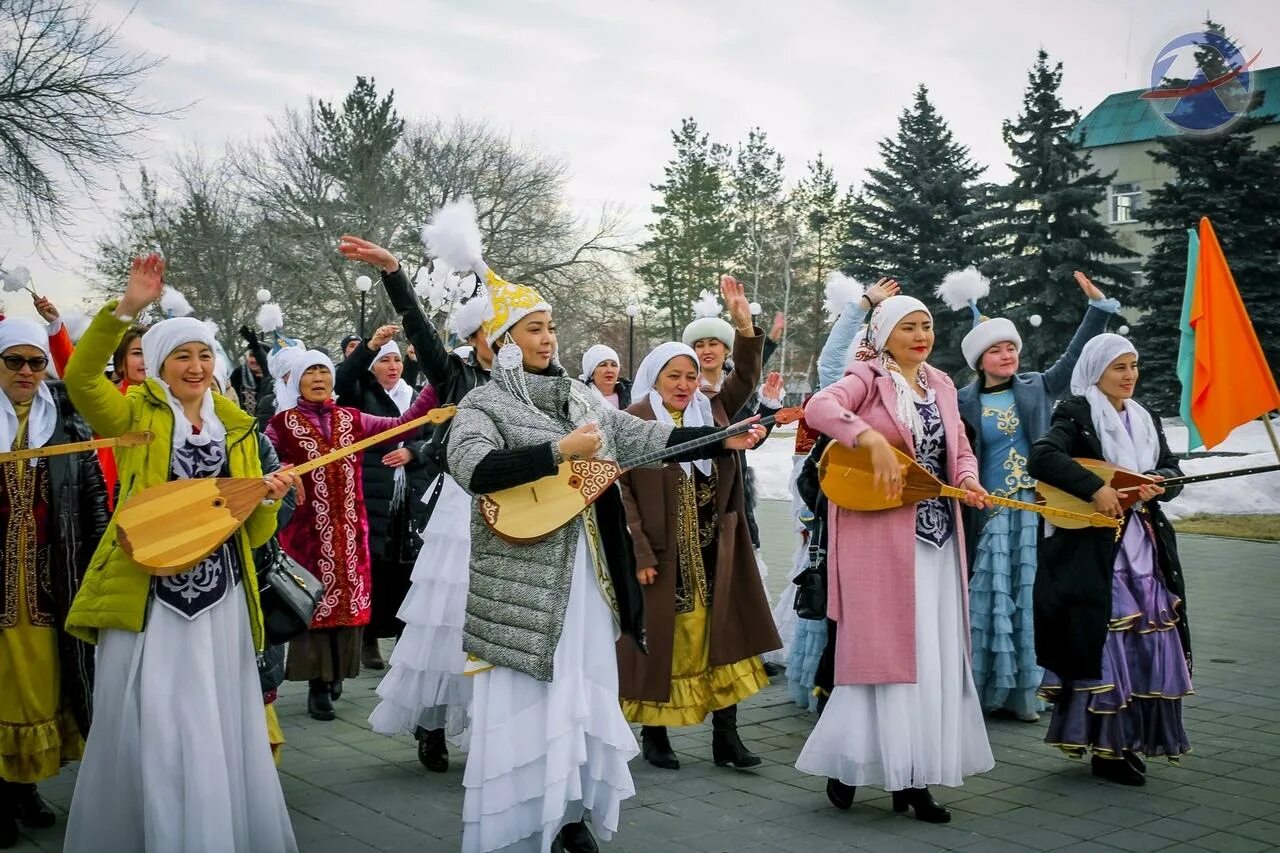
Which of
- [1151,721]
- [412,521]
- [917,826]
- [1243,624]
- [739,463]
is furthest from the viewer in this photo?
[1243,624]

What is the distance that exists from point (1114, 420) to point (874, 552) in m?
1.72

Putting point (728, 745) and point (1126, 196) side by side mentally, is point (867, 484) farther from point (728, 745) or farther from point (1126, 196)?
point (1126, 196)

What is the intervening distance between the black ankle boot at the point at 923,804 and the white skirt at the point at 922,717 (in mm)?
139

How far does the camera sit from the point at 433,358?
620cm

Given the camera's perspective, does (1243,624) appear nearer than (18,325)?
No

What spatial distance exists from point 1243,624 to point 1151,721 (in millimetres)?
5041

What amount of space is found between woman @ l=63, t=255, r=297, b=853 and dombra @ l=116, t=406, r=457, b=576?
0.13 m

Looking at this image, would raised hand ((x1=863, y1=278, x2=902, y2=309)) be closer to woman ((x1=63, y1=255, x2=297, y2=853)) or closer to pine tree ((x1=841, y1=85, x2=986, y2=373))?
woman ((x1=63, y1=255, x2=297, y2=853))

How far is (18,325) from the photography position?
5.33m

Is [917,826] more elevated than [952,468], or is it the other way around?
[952,468]

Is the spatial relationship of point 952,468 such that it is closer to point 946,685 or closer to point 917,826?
point 946,685

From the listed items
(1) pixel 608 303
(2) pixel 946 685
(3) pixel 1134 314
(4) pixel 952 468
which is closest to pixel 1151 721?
(2) pixel 946 685

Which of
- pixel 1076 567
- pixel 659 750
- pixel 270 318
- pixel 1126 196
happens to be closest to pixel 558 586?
pixel 659 750

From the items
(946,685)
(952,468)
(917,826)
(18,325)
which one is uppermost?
(18,325)
